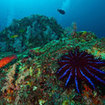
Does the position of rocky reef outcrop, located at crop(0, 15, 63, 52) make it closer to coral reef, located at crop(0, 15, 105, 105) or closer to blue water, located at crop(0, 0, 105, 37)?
coral reef, located at crop(0, 15, 105, 105)

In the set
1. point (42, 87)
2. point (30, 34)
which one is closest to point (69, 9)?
point (30, 34)

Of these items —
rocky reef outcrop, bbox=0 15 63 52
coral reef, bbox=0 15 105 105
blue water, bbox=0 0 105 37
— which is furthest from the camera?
blue water, bbox=0 0 105 37

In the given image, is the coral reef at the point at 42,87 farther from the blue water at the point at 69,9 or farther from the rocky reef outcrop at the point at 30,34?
the blue water at the point at 69,9

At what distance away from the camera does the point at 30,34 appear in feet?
25.9

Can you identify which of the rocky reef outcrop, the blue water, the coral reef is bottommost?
the coral reef

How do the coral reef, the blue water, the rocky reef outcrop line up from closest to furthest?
the coral reef → the rocky reef outcrop → the blue water

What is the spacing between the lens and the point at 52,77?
2301 millimetres

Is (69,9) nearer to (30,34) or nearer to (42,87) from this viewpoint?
(30,34)

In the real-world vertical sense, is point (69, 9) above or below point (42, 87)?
above

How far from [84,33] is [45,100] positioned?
123 inches

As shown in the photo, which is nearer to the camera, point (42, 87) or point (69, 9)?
point (42, 87)

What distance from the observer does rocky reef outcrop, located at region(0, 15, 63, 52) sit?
310 inches

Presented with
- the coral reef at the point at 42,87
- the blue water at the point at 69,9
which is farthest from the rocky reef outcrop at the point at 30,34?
the blue water at the point at 69,9

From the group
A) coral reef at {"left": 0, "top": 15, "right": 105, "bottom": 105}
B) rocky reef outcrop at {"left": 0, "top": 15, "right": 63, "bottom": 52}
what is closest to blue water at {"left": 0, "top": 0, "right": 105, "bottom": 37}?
rocky reef outcrop at {"left": 0, "top": 15, "right": 63, "bottom": 52}
